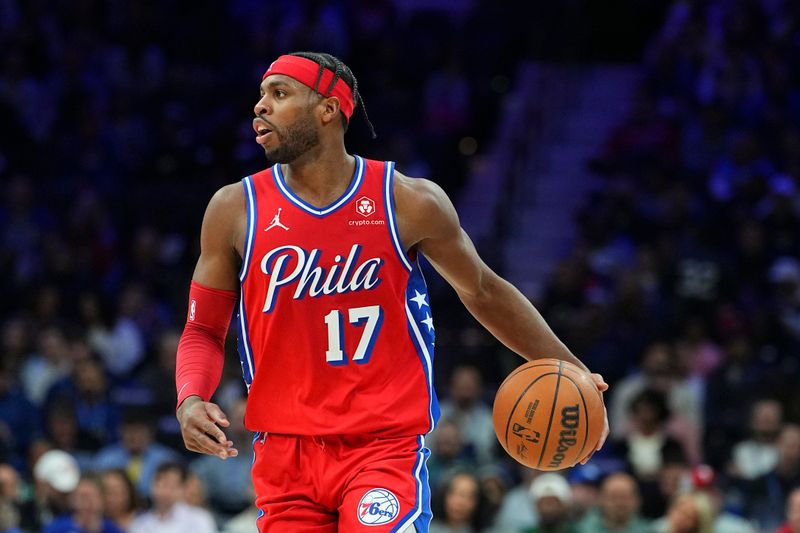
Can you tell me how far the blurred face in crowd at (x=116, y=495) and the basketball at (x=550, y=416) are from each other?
503 centimetres

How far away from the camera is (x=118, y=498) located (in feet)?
31.1

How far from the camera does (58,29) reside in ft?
53.5

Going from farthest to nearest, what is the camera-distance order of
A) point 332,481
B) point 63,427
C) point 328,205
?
1. point 63,427
2. point 328,205
3. point 332,481

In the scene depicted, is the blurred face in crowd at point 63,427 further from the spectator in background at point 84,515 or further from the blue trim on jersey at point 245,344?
the blue trim on jersey at point 245,344

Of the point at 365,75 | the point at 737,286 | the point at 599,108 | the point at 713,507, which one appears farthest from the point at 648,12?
the point at 713,507

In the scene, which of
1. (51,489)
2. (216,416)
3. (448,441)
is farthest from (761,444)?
(216,416)

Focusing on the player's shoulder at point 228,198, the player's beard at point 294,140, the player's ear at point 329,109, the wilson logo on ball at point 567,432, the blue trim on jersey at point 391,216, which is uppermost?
the player's ear at point 329,109

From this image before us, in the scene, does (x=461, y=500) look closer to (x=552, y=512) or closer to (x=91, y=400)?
(x=552, y=512)

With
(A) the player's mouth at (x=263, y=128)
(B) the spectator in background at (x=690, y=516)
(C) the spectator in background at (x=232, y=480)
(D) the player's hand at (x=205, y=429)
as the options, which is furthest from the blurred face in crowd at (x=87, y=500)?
(A) the player's mouth at (x=263, y=128)

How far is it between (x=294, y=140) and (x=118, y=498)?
17.3 ft

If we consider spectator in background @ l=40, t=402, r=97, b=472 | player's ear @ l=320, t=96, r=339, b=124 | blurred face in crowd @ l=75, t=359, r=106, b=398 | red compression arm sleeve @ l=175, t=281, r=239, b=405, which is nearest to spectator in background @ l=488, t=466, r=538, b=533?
spectator in background @ l=40, t=402, r=97, b=472

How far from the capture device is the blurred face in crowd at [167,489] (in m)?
9.41

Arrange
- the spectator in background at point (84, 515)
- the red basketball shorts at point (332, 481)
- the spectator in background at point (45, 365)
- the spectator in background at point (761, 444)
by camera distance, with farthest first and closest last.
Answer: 1. the spectator in background at point (45, 365)
2. the spectator in background at point (761, 444)
3. the spectator in background at point (84, 515)
4. the red basketball shorts at point (332, 481)

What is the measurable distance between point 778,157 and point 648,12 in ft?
15.0
